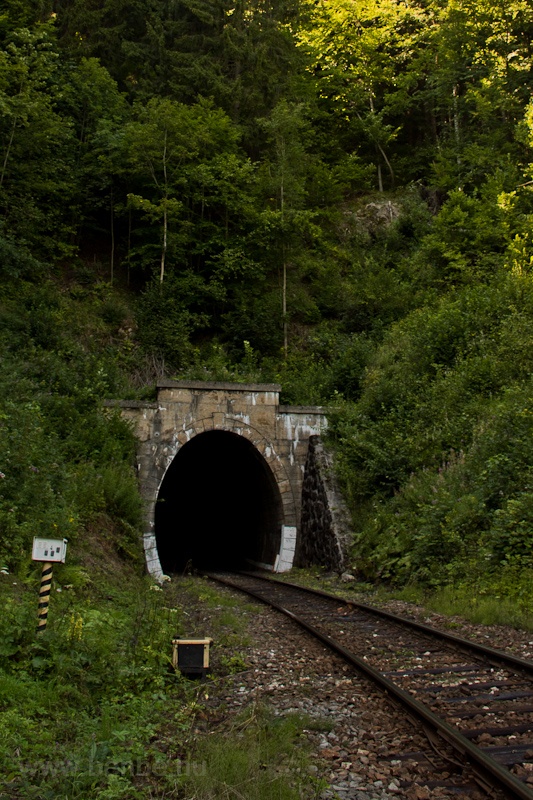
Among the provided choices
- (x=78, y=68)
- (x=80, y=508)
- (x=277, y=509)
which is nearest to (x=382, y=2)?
(x=78, y=68)

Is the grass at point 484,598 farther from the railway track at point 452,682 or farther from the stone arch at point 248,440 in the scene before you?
the stone arch at point 248,440

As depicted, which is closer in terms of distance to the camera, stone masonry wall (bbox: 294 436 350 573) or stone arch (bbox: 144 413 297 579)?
stone masonry wall (bbox: 294 436 350 573)

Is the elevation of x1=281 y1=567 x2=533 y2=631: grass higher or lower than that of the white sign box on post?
lower

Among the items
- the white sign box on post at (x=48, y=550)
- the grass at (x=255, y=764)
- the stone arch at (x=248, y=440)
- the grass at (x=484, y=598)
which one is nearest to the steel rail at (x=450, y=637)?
the grass at (x=484, y=598)

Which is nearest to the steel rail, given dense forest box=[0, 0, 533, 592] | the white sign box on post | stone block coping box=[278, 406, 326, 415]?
dense forest box=[0, 0, 533, 592]

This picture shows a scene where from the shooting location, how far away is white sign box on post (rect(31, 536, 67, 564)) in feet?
17.5

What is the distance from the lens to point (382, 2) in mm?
31344

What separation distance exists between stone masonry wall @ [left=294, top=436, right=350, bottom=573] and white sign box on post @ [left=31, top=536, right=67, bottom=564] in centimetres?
908

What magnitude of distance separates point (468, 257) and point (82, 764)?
20.2m

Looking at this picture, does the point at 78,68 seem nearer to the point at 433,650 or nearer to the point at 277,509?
the point at 277,509

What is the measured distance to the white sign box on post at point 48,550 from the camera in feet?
17.5

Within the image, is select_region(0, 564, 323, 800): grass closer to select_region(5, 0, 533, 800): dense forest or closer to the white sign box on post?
select_region(5, 0, 533, 800): dense forest

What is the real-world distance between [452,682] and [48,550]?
3.54m

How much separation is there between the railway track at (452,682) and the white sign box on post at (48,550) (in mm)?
2834
